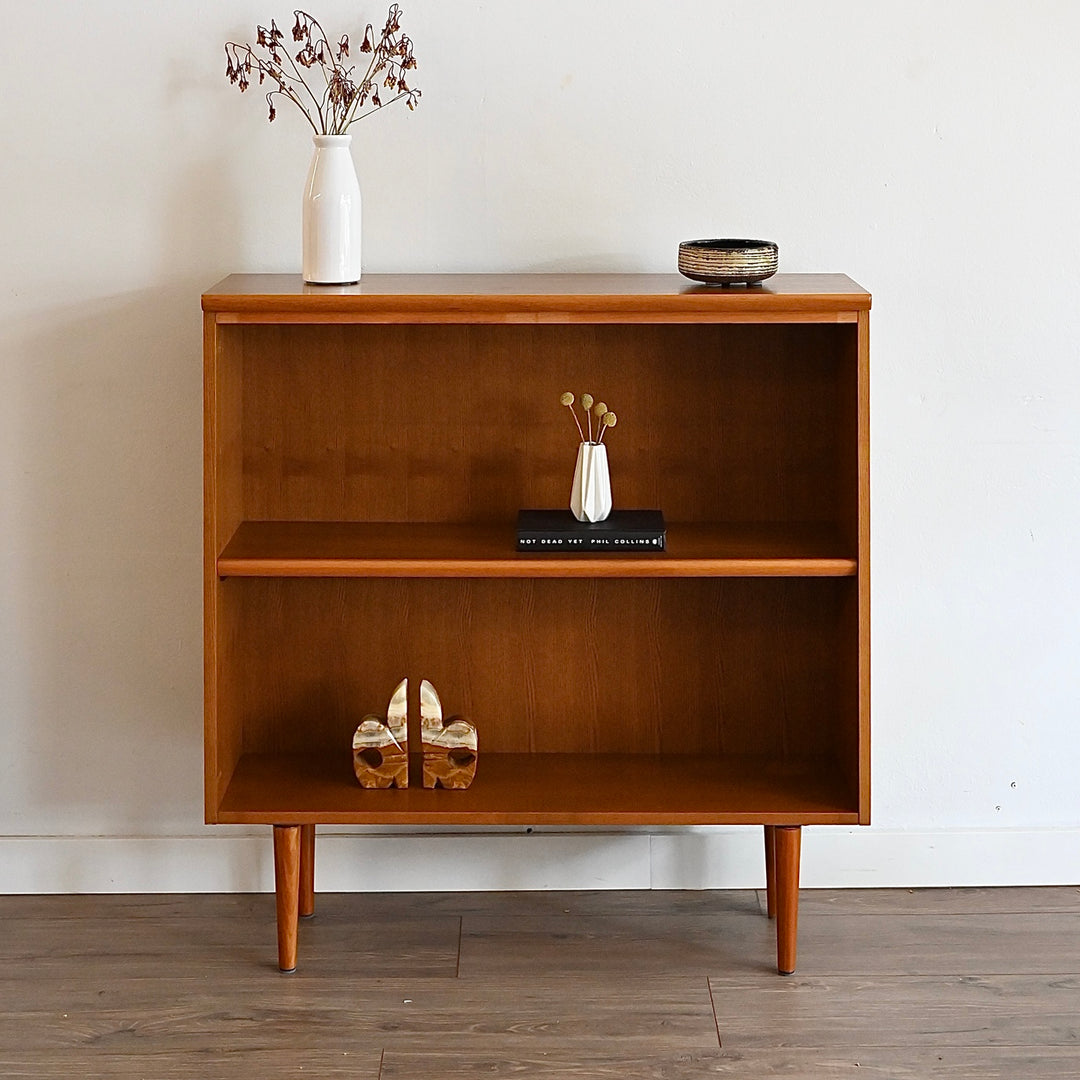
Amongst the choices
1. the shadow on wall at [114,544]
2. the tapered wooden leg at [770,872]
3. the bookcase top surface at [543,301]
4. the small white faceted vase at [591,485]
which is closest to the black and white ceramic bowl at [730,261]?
the bookcase top surface at [543,301]

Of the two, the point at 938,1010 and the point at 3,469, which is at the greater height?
the point at 3,469

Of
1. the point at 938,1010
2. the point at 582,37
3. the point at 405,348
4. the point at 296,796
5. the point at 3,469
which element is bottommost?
the point at 938,1010

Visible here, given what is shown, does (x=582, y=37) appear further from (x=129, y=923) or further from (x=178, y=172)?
(x=129, y=923)

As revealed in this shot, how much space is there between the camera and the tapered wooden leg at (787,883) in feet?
7.29

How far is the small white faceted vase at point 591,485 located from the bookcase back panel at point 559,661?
25 centimetres

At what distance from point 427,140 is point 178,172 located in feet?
1.39

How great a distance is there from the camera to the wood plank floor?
202cm

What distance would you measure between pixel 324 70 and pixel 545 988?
1531 mm

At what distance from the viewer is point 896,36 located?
2.33 metres

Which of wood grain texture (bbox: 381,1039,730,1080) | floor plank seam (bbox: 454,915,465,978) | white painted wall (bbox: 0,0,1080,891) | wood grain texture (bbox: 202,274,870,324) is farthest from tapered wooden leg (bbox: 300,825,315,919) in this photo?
wood grain texture (bbox: 202,274,870,324)

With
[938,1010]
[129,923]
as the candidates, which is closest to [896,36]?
[938,1010]

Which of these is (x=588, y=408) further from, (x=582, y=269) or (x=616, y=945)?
(x=616, y=945)

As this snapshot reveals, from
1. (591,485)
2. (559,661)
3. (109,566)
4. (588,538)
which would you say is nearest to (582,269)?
(591,485)

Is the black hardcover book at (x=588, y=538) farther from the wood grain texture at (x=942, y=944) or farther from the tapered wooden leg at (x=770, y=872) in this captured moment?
the wood grain texture at (x=942, y=944)
